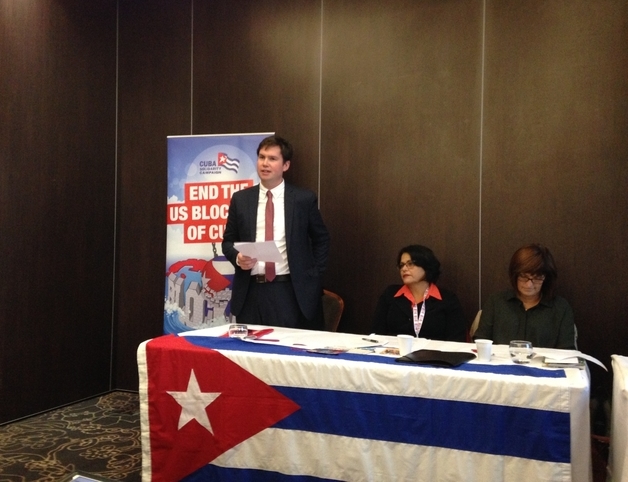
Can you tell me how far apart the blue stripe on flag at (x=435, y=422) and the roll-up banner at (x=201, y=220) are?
1.84m

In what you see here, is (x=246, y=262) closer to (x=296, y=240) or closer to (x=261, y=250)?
(x=261, y=250)

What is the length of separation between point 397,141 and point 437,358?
6.48 ft

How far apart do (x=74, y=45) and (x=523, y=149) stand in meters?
3.05

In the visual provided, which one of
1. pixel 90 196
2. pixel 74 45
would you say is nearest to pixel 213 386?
Result: pixel 90 196

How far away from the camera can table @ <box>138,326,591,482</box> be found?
6.16 feet

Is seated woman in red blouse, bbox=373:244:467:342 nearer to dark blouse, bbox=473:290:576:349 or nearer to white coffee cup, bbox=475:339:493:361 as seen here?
dark blouse, bbox=473:290:576:349

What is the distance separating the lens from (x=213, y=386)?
238 centimetres

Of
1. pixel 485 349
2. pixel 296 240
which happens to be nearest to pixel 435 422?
pixel 485 349

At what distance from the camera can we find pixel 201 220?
13.3 feet

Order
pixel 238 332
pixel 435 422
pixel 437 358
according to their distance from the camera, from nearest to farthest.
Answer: pixel 435 422 < pixel 437 358 < pixel 238 332

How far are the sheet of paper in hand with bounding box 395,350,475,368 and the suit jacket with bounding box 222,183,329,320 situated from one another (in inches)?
43.6

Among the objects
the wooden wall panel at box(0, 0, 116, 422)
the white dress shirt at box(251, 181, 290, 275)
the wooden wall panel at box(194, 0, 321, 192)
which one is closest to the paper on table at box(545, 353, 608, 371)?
the white dress shirt at box(251, 181, 290, 275)

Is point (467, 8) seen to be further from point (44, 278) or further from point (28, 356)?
point (28, 356)

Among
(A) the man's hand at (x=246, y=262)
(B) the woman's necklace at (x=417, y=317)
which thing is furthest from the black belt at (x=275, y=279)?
(B) the woman's necklace at (x=417, y=317)
